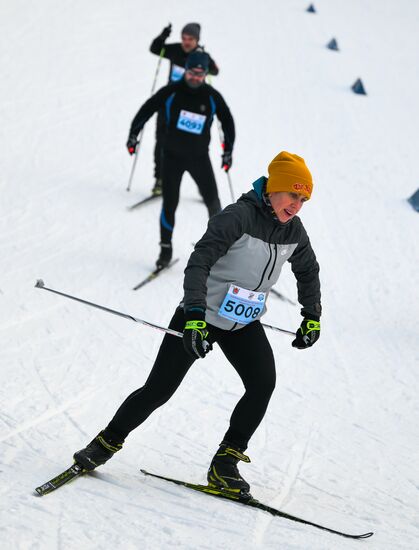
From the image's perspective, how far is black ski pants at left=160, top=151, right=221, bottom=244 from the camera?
662 cm

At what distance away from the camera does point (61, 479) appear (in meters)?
3.47

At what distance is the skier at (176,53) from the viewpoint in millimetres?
7957

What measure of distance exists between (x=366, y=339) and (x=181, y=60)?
3.59 metres

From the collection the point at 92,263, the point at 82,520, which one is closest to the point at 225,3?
the point at 92,263

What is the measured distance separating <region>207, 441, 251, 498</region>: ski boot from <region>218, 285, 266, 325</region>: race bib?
573 millimetres

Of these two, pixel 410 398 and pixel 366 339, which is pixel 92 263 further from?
pixel 410 398

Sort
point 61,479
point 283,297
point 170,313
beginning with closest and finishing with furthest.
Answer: point 61,479
point 170,313
point 283,297

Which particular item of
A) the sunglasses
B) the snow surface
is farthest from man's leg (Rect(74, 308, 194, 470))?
the sunglasses

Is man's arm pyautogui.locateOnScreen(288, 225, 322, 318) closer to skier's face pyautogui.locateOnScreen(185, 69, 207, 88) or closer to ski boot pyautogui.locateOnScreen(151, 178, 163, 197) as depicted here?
skier's face pyautogui.locateOnScreen(185, 69, 207, 88)

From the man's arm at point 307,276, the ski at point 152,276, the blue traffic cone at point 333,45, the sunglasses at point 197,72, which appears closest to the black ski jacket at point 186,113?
the sunglasses at point 197,72

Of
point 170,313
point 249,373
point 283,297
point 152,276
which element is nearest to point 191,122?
point 152,276

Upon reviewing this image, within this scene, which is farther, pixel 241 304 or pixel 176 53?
pixel 176 53

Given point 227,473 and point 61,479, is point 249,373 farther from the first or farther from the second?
point 61,479

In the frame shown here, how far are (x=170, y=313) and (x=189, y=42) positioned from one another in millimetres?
3073
